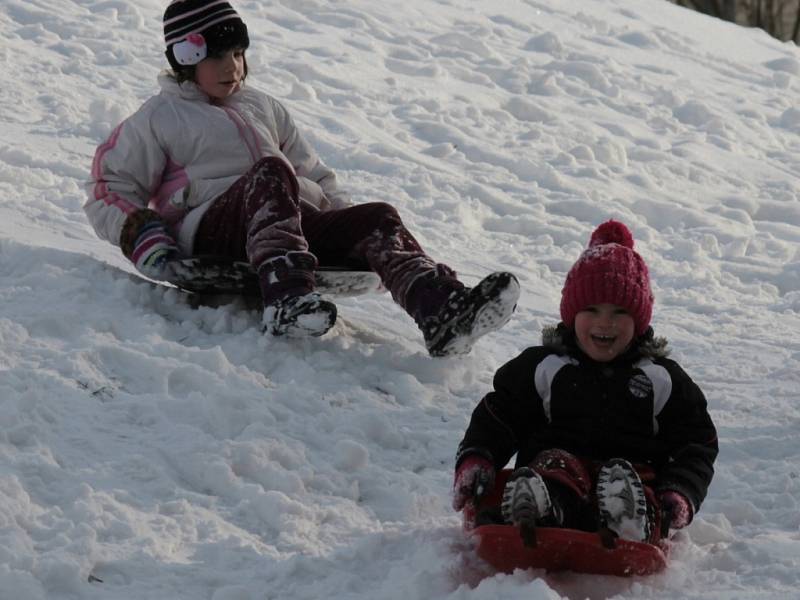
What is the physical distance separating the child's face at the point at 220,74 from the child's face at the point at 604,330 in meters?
1.88

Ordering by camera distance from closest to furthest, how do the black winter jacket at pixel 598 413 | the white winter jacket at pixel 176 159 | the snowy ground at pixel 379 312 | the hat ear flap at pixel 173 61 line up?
the snowy ground at pixel 379 312 → the black winter jacket at pixel 598 413 → the white winter jacket at pixel 176 159 → the hat ear flap at pixel 173 61

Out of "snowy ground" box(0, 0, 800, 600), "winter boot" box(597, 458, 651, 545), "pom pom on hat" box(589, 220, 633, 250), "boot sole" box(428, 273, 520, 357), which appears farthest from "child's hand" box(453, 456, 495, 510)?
"boot sole" box(428, 273, 520, 357)

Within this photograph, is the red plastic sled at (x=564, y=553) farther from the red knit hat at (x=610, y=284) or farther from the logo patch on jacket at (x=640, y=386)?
the red knit hat at (x=610, y=284)

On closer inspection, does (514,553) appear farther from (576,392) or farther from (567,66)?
(567,66)

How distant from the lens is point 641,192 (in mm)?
7598

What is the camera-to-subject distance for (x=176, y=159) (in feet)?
15.3

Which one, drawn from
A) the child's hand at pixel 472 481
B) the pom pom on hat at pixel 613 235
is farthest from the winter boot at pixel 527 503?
the pom pom on hat at pixel 613 235

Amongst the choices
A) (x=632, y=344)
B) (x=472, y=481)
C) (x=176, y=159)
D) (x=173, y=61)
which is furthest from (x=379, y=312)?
(x=472, y=481)

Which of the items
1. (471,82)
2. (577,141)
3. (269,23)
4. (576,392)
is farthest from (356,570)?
(269,23)

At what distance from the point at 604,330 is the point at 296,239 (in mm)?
1302

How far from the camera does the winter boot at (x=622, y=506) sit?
115 inches

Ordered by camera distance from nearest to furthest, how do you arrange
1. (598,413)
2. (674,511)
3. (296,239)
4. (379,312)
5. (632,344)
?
(674,511)
(598,413)
(632,344)
(296,239)
(379,312)

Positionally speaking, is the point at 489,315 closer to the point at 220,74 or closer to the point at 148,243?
the point at 148,243

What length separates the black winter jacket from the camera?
3289mm
